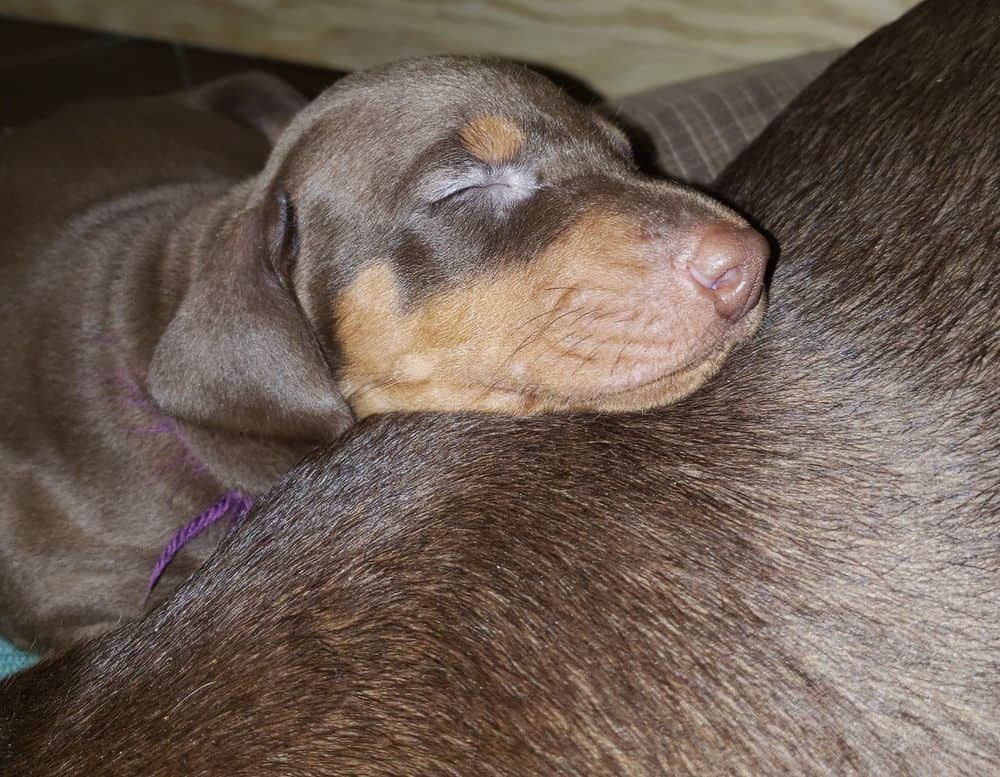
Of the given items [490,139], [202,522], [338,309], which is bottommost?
[202,522]

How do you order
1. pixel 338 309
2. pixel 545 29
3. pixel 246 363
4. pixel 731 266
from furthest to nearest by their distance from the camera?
pixel 545 29, pixel 338 309, pixel 246 363, pixel 731 266

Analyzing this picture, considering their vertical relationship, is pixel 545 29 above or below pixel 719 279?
below

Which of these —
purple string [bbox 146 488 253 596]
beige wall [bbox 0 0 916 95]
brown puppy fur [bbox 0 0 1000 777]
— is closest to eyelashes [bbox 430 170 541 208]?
brown puppy fur [bbox 0 0 1000 777]

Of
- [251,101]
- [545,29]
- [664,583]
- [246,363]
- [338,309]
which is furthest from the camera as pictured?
[545,29]

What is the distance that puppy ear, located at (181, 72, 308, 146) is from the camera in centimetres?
369

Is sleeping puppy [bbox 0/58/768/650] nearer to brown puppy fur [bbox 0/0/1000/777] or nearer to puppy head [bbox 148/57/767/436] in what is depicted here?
puppy head [bbox 148/57/767/436]

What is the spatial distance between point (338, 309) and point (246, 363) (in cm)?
23

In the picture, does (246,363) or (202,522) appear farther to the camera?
(202,522)

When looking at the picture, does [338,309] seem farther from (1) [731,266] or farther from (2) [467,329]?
(1) [731,266]

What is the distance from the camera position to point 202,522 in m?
2.17

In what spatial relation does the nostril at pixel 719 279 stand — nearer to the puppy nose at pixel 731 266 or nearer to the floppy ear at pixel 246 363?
the puppy nose at pixel 731 266

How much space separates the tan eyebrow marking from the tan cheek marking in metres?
0.21

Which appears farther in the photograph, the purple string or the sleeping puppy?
the purple string

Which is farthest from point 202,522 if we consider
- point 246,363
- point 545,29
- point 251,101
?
point 545,29
